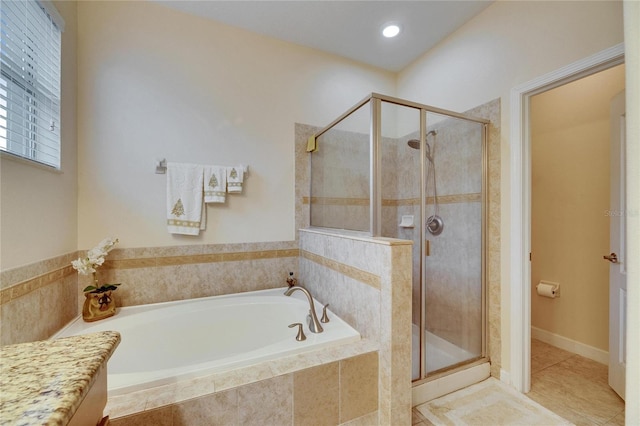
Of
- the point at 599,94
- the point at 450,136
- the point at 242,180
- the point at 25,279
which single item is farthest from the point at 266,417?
the point at 599,94

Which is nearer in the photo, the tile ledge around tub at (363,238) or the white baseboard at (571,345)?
the tile ledge around tub at (363,238)

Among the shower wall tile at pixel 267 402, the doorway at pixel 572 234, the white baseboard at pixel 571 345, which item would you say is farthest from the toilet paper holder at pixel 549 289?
the shower wall tile at pixel 267 402

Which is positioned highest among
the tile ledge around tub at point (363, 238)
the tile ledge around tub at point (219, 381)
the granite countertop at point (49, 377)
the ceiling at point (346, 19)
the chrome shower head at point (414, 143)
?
the ceiling at point (346, 19)

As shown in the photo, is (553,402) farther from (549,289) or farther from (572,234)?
(572,234)

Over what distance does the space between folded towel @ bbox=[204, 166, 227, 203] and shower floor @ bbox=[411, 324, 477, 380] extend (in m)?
1.69

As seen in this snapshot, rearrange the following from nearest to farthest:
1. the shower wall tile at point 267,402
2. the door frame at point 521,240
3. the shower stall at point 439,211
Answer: the shower wall tile at point 267,402
the door frame at point 521,240
the shower stall at point 439,211

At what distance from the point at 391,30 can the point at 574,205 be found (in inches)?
85.5

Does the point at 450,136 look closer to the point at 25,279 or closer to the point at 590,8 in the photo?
the point at 590,8

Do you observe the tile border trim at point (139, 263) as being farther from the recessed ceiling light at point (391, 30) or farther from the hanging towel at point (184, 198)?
the recessed ceiling light at point (391, 30)

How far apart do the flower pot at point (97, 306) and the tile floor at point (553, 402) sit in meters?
2.03

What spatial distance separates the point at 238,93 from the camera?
2131mm

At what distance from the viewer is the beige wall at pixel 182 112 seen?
69.1 inches

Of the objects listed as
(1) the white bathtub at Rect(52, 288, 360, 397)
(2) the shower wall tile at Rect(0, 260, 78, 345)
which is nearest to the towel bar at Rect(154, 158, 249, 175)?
(2) the shower wall tile at Rect(0, 260, 78, 345)

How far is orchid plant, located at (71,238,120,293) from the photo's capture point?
61.8 inches
